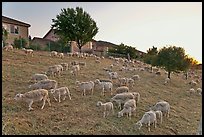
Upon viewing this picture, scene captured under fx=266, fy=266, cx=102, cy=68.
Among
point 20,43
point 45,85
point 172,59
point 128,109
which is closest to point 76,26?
point 20,43

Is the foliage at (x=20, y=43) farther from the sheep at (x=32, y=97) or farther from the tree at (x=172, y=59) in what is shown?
the sheep at (x=32, y=97)

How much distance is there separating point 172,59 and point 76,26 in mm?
15455

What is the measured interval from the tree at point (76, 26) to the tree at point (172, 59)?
13142mm

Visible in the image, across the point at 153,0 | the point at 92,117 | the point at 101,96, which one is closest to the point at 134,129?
the point at 92,117

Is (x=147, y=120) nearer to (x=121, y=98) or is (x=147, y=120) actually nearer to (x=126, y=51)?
(x=121, y=98)

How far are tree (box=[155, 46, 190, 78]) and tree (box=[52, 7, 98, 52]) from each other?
13.1 meters

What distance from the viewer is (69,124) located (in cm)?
670

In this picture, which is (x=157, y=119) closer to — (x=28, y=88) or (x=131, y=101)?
(x=131, y=101)

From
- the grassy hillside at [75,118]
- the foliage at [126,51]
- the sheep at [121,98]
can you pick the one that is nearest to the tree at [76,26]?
the foliage at [126,51]

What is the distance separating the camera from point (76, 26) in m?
33.2

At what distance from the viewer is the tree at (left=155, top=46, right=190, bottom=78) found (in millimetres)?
21359

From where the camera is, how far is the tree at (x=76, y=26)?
32969mm

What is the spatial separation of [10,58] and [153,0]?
15199 mm

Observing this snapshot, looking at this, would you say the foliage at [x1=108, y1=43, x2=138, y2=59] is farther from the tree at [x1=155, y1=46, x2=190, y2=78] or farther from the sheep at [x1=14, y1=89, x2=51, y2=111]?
the sheep at [x1=14, y1=89, x2=51, y2=111]
